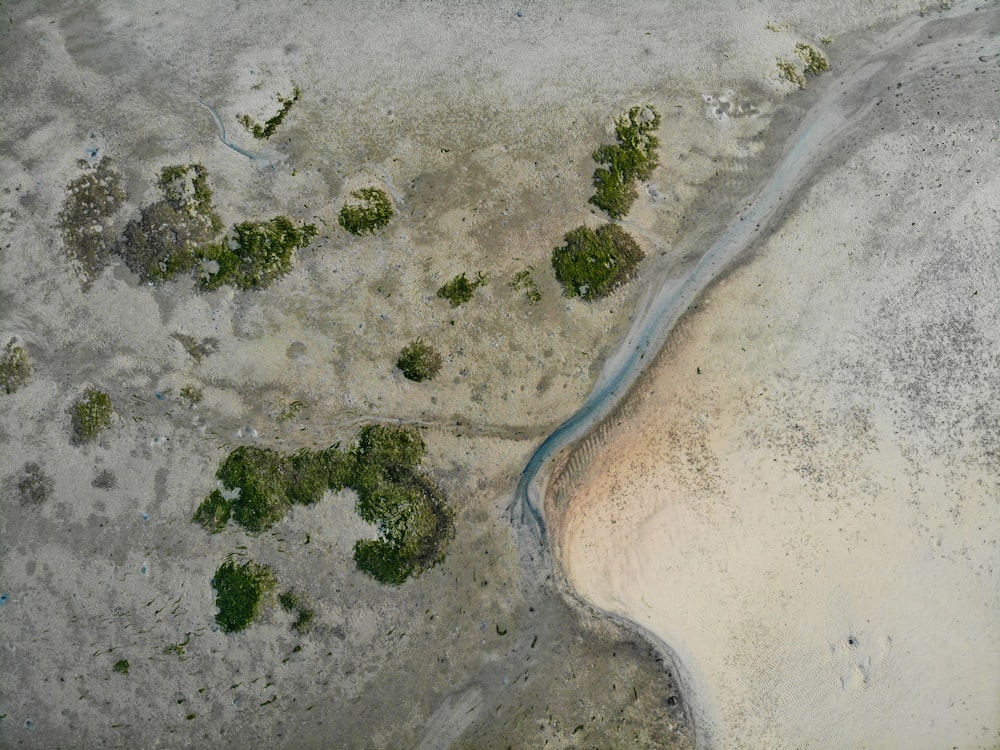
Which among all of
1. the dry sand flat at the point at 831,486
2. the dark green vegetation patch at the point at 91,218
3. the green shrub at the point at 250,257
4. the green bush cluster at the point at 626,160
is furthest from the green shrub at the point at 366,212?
the dry sand flat at the point at 831,486

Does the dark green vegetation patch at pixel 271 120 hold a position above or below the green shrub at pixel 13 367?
above

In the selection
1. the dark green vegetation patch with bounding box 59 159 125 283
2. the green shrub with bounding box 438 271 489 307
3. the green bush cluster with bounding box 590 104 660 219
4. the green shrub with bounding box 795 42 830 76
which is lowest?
the dark green vegetation patch with bounding box 59 159 125 283

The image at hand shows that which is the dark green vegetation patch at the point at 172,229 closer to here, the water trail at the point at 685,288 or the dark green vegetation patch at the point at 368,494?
the dark green vegetation patch at the point at 368,494

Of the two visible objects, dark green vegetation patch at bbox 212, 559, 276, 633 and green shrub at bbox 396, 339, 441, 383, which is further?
green shrub at bbox 396, 339, 441, 383

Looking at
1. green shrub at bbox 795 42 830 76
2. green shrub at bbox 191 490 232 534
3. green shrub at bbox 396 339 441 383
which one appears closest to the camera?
green shrub at bbox 191 490 232 534

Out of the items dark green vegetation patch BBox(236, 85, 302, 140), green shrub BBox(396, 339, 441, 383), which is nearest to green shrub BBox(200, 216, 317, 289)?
dark green vegetation patch BBox(236, 85, 302, 140)

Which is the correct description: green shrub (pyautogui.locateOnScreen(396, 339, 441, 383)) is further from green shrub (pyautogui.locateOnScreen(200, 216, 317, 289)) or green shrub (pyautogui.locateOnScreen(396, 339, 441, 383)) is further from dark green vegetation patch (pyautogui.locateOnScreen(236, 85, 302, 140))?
dark green vegetation patch (pyautogui.locateOnScreen(236, 85, 302, 140))

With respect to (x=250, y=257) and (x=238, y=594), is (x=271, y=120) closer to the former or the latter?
(x=250, y=257)
